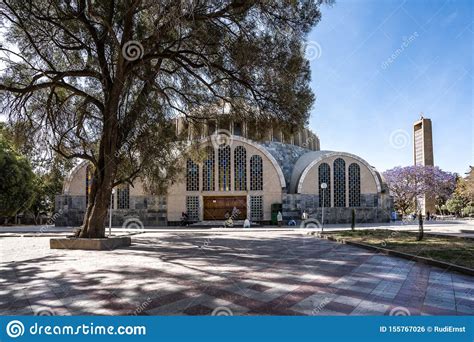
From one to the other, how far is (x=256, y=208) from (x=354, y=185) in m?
10.4

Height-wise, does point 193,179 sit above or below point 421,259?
above

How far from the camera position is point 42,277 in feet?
24.6

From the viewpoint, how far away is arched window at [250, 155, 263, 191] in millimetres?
30922

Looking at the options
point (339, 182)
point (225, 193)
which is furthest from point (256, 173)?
point (339, 182)

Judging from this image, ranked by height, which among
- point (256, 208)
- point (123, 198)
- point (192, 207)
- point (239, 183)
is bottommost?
point (256, 208)

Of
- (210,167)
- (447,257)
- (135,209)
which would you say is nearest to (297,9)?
(447,257)

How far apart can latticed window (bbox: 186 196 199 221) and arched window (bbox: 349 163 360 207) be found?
15.3m

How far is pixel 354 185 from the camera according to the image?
33.1 meters

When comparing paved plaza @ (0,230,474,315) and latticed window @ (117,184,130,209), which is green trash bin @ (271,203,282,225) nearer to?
latticed window @ (117,184,130,209)

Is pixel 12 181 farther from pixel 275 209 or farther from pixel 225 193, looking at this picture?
pixel 275 209

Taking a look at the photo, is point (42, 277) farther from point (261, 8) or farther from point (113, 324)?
point (261, 8)

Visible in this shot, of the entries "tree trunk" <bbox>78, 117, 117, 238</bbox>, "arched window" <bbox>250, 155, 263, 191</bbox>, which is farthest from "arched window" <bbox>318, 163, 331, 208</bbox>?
"tree trunk" <bbox>78, 117, 117, 238</bbox>

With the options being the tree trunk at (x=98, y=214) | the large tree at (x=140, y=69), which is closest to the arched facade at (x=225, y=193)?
the large tree at (x=140, y=69)

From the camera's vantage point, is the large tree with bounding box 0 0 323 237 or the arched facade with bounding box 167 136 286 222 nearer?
the large tree with bounding box 0 0 323 237
